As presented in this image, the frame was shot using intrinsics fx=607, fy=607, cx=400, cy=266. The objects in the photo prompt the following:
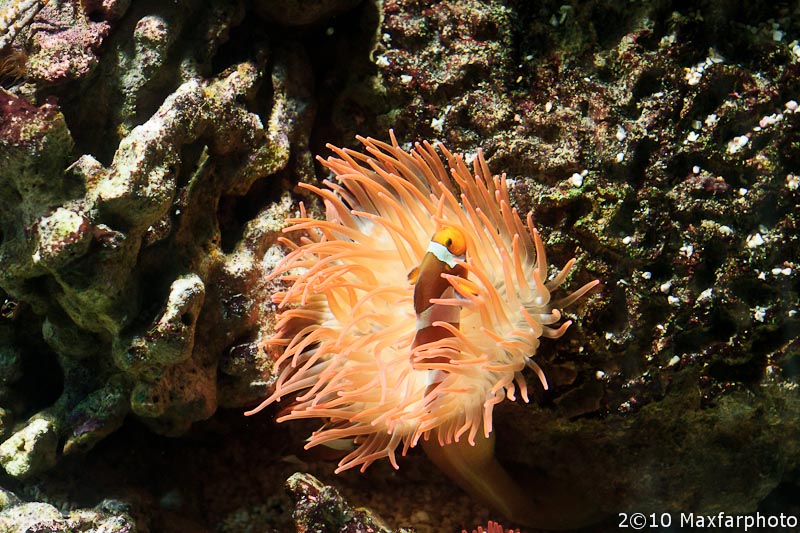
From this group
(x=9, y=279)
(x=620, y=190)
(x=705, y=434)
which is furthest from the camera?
(x=705, y=434)

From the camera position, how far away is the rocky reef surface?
5.84ft

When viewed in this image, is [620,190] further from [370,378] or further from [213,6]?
[213,6]

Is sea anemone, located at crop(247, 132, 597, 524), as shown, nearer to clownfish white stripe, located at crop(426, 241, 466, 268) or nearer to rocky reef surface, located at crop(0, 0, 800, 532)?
clownfish white stripe, located at crop(426, 241, 466, 268)

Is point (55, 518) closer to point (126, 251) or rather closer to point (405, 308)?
point (126, 251)

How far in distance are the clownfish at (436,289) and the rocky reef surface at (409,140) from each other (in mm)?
353

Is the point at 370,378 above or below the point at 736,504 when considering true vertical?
above

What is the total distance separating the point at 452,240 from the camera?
1745 millimetres

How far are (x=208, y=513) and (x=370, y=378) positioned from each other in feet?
2.74

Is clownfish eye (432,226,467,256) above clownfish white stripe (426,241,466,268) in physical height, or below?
above

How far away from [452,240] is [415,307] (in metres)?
0.25

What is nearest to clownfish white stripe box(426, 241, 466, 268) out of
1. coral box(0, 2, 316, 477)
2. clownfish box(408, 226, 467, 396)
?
clownfish box(408, 226, 467, 396)

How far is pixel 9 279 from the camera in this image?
5.81ft

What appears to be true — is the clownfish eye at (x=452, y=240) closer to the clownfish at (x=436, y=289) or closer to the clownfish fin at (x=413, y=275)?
the clownfish at (x=436, y=289)

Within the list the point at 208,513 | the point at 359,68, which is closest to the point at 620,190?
the point at 359,68
